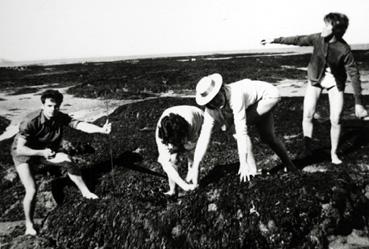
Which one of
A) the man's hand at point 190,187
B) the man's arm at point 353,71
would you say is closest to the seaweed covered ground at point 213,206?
the man's hand at point 190,187

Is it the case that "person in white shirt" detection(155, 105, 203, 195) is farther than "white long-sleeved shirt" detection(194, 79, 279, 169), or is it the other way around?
"person in white shirt" detection(155, 105, 203, 195)

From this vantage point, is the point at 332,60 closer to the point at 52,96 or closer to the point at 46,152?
the point at 52,96

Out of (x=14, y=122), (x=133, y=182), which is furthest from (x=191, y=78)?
(x=133, y=182)

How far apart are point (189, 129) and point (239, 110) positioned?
2.31 ft

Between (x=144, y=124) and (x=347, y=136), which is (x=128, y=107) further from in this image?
(x=347, y=136)

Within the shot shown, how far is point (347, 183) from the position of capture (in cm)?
452

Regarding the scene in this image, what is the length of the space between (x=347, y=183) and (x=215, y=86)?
2.02 meters

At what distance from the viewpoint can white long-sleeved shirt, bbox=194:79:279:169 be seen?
160 inches

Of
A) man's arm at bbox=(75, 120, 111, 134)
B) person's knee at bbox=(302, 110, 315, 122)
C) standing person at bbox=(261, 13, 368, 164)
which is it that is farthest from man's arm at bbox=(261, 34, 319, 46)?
man's arm at bbox=(75, 120, 111, 134)

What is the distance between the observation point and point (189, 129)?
4.48m

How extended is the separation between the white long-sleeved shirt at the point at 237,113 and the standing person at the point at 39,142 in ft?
4.58

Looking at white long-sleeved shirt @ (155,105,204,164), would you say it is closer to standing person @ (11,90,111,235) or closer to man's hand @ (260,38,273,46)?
standing person @ (11,90,111,235)

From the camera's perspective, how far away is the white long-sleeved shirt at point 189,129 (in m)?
4.43

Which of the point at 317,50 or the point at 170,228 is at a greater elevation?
the point at 317,50
